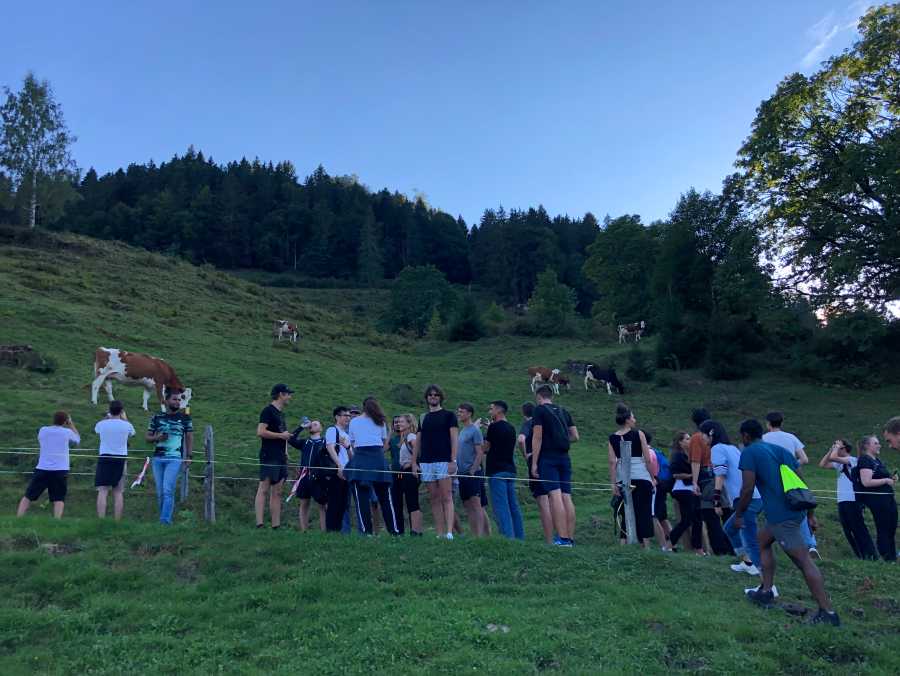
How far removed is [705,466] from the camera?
10094 millimetres

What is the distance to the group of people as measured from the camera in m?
9.27

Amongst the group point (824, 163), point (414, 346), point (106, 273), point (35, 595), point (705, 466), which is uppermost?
point (824, 163)

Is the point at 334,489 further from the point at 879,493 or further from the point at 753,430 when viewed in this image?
the point at 879,493

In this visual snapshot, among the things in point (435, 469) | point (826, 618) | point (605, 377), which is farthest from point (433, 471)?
point (605, 377)

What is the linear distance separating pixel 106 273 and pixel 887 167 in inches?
1560

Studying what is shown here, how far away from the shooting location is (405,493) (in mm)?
10125

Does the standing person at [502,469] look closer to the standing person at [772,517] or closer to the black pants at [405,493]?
the black pants at [405,493]

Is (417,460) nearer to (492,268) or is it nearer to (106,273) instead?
(106,273)

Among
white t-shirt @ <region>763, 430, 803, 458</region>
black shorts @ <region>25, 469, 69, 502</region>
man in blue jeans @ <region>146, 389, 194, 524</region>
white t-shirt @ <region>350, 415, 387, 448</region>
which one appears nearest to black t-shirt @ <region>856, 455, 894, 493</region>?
white t-shirt @ <region>763, 430, 803, 458</region>

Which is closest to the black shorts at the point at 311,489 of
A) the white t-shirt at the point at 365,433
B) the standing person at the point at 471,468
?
the white t-shirt at the point at 365,433

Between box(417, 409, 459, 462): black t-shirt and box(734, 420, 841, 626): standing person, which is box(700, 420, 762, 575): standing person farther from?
box(417, 409, 459, 462): black t-shirt

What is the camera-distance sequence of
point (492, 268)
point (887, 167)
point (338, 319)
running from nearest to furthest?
point (887, 167)
point (338, 319)
point (492, 268)

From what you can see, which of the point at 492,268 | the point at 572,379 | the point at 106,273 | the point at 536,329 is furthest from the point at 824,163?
the point at 492,268

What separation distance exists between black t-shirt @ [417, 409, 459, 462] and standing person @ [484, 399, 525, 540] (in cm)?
61
